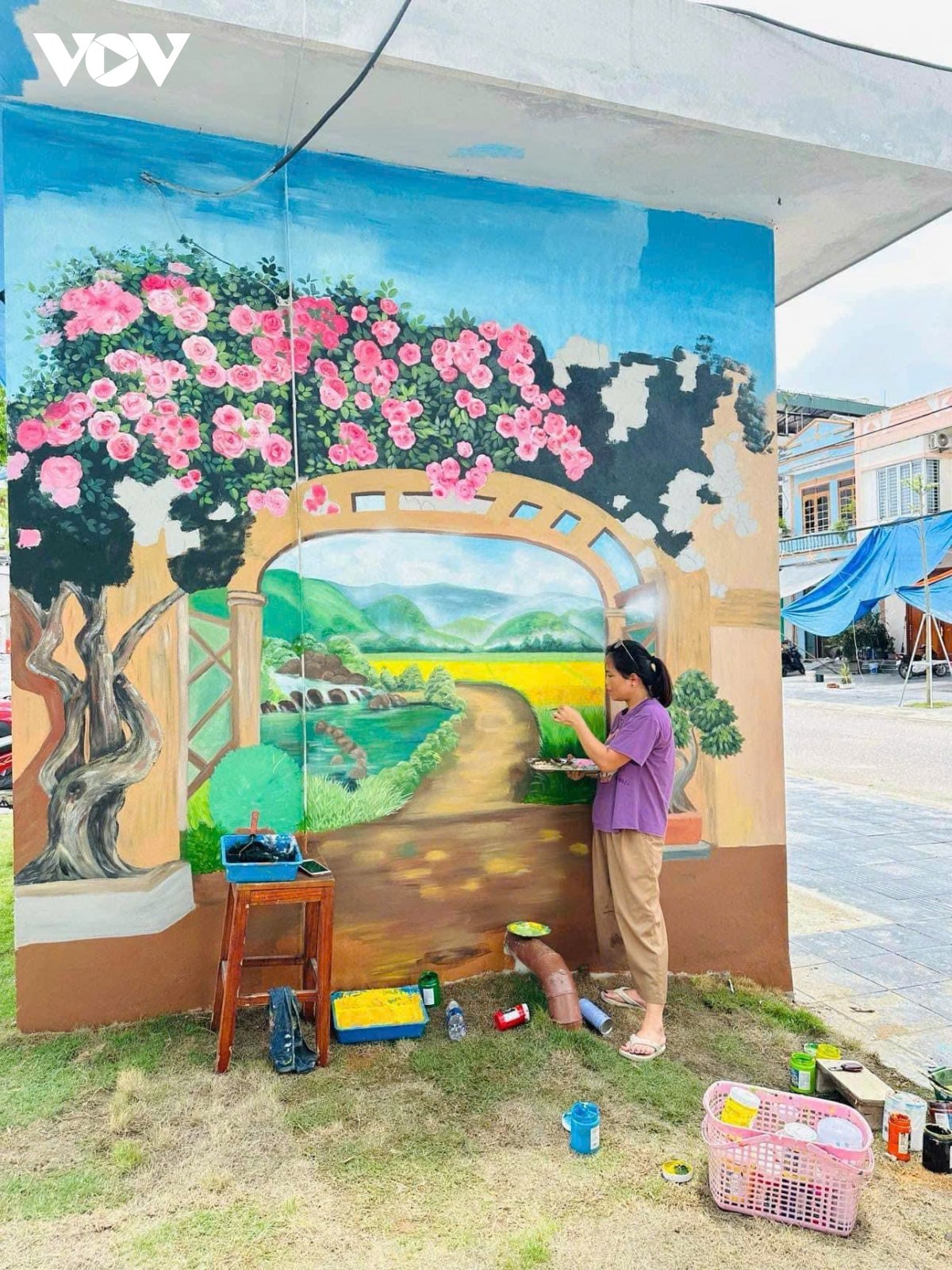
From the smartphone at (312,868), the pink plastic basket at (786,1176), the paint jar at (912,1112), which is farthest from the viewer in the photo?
the smartphone at (312,868)

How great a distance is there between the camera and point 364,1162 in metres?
2.55

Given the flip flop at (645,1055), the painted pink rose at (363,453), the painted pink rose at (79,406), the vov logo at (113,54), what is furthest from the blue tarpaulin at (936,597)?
the vov logo at (113,54)

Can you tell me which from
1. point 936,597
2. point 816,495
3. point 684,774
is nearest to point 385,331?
point 684,774

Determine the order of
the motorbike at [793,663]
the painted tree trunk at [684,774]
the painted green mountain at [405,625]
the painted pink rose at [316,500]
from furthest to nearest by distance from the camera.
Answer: the motorbike at [793,663], the painted tree trunk at [684,774], the painted green mountain at [405,625], the painted pink rose at [316,500]

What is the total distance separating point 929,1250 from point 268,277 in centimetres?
378

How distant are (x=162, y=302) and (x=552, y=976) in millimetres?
3016

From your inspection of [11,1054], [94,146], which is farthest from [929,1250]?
[94,146]

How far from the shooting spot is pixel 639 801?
11.3 feet

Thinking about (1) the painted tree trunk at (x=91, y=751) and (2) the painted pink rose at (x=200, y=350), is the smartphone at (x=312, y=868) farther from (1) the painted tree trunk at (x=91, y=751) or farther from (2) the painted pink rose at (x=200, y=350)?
(2) the painted pink rose at (x=200, y=350)

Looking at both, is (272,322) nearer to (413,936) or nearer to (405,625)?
(405,625)

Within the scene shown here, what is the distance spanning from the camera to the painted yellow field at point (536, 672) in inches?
144

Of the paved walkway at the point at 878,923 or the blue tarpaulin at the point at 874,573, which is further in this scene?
the blue tarpaulin at the point at 874,573

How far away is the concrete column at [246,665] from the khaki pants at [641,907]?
4.92ft

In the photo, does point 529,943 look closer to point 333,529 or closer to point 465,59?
point 333,529
